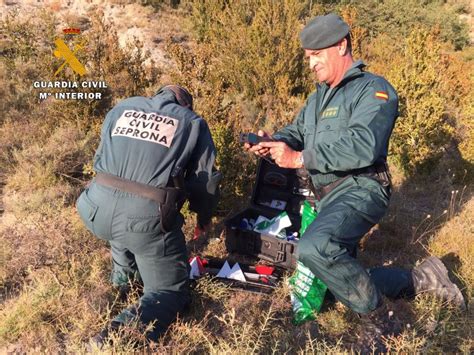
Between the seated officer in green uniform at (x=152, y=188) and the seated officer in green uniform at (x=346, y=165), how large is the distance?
50 centimetres

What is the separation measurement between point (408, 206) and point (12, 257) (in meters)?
4.04

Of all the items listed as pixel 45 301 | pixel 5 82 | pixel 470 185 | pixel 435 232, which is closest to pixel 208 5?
pixel 5 82

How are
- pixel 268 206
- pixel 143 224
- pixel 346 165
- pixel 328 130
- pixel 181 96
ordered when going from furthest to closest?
pixel 268 206 < pixel 181 96 < pixel 328 130 < pixel 143 224 < pixel 346 165

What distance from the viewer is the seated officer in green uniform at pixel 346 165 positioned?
221 cm

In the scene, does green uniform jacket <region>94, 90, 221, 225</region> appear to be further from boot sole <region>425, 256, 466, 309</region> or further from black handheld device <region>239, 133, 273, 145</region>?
boot sole <region>425, 256, 466, 309</region>

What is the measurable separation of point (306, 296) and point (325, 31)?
1800mm

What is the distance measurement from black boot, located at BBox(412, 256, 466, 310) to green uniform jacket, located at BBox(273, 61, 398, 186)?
912 mm

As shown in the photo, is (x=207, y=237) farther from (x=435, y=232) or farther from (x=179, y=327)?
(x=435, y=232)

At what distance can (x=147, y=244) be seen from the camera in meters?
2.47

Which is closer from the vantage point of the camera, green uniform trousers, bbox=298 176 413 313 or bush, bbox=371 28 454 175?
green uniform trousers, bbox=298 176 413 313

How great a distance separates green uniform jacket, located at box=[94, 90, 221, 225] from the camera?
7.99 feet

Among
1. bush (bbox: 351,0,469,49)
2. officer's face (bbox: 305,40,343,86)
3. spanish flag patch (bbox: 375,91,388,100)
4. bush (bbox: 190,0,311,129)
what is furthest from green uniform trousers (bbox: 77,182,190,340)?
bush (bbox: 351,0,469,49)

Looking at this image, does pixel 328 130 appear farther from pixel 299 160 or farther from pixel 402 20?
pixel 402 20

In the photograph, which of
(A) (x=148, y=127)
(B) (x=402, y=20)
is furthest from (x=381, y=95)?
(B) (x=402, y=20)
